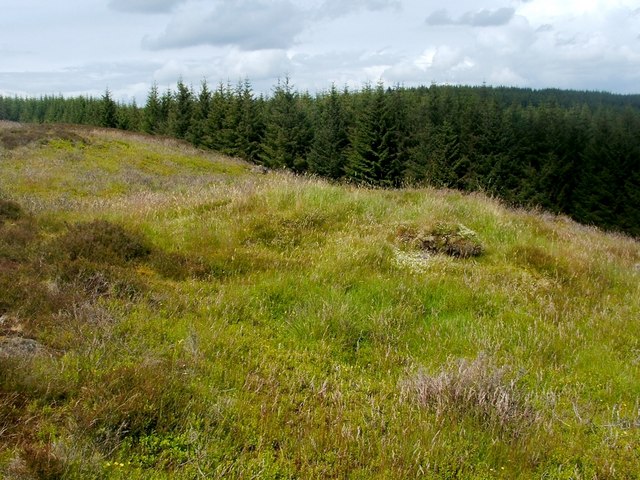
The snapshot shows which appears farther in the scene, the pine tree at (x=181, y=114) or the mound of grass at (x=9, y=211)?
the pine tree at (x=181, y=114)

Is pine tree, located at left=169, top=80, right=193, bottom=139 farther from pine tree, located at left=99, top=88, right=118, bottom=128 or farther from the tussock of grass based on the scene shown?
the tussock of grass

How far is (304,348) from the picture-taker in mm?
4961

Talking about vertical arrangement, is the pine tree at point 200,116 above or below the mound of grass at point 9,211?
above

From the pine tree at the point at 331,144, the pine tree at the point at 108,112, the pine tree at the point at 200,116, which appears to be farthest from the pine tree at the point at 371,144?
the pine tree at the point at 108,112

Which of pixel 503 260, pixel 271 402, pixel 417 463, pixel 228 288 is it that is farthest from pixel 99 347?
pixel 503 260

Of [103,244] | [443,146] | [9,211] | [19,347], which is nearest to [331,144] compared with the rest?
[443,146]

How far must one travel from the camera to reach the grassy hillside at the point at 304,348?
10.5ft

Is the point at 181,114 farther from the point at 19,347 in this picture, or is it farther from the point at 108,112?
the point at 19,347

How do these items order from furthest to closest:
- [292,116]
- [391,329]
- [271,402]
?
[292,116] → [391,329] → [271,402]

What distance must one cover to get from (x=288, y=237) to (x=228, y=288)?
2.40m

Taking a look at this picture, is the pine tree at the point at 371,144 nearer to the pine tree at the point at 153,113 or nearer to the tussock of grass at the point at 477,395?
the pine tree at the point at 153,113

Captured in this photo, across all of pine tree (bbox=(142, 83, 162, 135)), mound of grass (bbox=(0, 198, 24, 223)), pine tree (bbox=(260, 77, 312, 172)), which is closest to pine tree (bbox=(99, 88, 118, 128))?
pine tree (bbox=(142, 83, 162, 135))

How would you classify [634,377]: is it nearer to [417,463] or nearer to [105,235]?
[417,463]

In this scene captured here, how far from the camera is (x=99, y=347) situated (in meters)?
4.07
